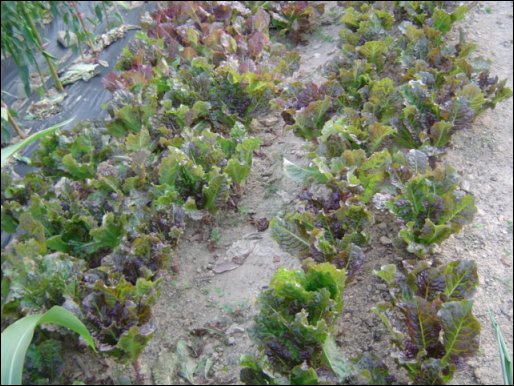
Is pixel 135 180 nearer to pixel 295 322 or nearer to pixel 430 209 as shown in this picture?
pixel 295 322

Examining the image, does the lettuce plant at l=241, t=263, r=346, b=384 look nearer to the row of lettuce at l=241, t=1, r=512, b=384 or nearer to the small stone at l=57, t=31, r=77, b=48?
the row of lettuce at l=241, t=1, r=512, b=384

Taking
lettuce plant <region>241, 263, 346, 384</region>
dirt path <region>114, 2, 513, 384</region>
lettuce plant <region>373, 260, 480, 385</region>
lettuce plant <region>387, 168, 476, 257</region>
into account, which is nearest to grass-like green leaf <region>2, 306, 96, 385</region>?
dirt path <region>114, 2, 513, 384</region>

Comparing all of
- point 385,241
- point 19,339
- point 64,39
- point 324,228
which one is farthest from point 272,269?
point 64,39

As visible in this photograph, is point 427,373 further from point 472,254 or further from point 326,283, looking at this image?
point 472,254

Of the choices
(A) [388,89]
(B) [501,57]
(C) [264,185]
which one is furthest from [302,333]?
(B) [501,57]

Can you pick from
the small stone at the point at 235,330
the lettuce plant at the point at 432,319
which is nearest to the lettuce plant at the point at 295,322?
the lettuce plant at the point at 432,319
